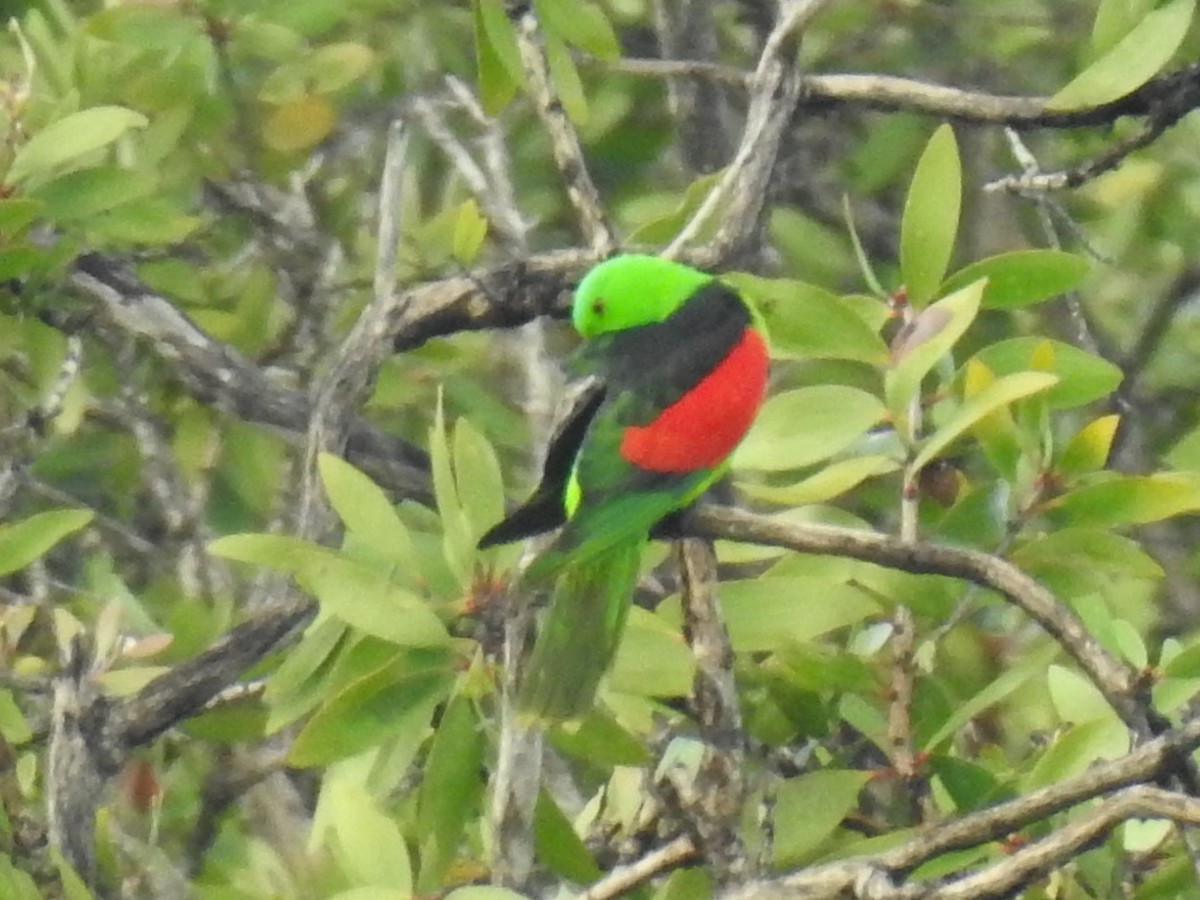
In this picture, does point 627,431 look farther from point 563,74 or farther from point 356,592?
point 563,74

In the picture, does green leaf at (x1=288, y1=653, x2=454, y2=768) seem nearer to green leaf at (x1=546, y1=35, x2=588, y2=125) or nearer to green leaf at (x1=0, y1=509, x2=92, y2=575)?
green leaf at (x1=0, y1=509, x2=92, y2=575)

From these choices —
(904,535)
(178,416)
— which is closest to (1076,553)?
(904,535)

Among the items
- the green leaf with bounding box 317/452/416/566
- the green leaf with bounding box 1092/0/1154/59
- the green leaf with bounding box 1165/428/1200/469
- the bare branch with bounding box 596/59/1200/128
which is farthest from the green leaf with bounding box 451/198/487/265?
the green leaf with bounding box 1165/428/1200/469

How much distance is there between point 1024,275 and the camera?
1.61m

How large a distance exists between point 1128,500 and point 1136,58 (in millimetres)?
473

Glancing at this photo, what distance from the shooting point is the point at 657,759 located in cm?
153

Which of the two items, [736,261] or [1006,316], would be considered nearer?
[736,261]

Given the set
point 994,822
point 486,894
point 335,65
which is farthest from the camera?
point 335,65

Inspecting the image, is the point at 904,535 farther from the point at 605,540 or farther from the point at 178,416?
the point at 178,416

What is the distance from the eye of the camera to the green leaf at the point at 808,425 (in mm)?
1550

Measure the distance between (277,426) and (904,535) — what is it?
0.96 m

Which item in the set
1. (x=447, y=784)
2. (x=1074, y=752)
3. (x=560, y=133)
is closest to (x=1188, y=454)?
(x=1074, y=752)

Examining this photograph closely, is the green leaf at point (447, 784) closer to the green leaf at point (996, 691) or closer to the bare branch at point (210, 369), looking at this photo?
the green leaf at point (996, 691)

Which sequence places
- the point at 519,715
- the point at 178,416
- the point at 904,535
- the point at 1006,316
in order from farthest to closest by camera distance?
1. the point at 1006,316
2. the point at 178,416
3. the point at 904,535
4. the point at 519,715
